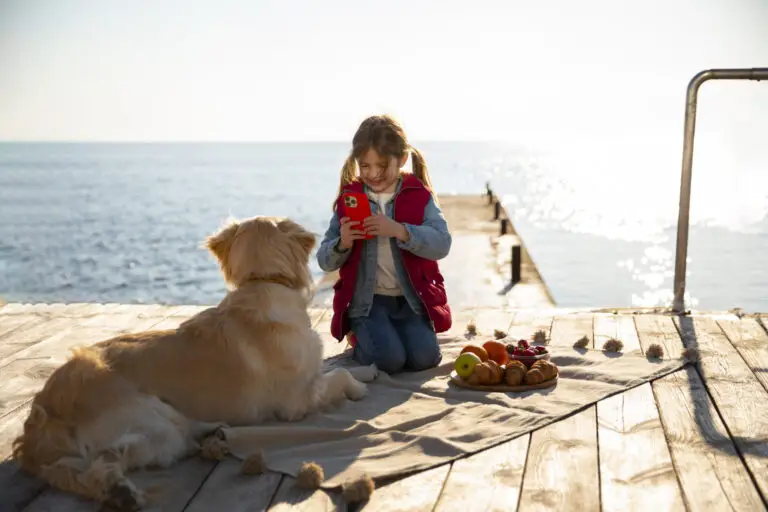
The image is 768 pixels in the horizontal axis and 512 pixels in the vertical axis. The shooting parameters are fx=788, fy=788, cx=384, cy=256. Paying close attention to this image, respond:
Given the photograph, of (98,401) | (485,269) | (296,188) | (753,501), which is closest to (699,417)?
(753,501)

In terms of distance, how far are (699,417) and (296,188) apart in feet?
241

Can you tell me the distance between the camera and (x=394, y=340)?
5203mm

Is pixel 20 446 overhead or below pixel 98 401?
below

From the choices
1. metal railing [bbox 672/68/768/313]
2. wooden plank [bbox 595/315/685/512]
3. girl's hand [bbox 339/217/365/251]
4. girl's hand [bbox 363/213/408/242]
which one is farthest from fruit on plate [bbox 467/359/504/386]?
metal railing [bbox 672/68/768/313]

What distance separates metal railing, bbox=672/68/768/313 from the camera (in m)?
6.51

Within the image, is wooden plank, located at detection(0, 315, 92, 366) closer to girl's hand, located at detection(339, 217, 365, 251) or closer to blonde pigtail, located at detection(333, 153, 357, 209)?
girl's hand, located at detection(339, 217, 365, 251)

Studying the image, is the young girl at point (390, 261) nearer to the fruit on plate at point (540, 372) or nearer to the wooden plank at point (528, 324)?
the fruit on plate at point (540, 372)

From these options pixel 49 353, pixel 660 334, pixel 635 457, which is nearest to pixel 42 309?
pixel 49 353

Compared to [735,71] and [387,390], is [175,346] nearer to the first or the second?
[387,390]

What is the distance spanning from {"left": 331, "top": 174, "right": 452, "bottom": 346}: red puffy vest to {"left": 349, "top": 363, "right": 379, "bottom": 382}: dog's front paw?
56cm

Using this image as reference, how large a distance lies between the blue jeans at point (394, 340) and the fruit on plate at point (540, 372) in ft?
2.52

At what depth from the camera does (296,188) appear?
7662cm

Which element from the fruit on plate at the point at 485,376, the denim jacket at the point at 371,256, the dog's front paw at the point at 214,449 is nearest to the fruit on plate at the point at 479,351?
the fruit on plate at the point at 485,376

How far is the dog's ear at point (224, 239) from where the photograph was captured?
4074 millimetres
